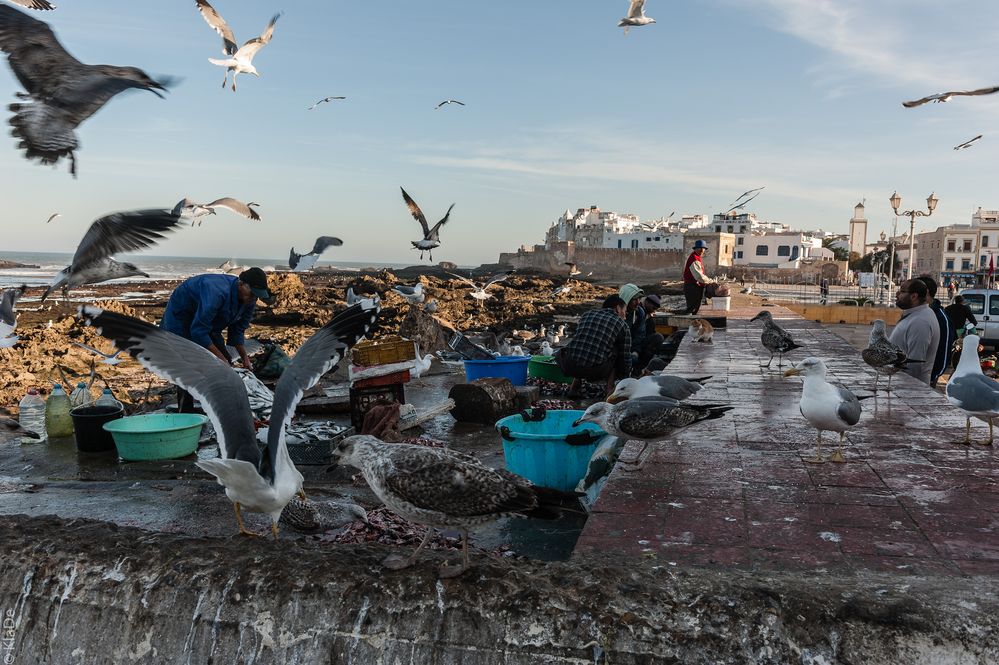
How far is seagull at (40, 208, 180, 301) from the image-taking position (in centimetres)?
572

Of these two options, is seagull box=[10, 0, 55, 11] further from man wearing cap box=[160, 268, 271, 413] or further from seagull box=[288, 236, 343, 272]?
seagull box=[288, 236, 343, 272]

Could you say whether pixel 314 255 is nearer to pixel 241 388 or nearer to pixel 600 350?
pixel 600 350

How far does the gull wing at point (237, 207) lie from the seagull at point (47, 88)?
4.78 meters

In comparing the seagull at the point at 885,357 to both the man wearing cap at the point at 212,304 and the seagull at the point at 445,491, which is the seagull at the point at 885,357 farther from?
the man wearing cap at the point at 212,304

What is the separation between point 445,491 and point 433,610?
1.56 feet

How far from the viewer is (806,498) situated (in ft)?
12.3

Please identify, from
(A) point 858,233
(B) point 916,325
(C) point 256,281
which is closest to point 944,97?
(B) point 916,325

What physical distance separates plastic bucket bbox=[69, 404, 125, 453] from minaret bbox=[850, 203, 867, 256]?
336 feet

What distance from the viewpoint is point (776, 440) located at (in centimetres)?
504

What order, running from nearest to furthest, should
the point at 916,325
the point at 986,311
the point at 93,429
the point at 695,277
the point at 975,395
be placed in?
the point at 975,395 → the point at 93,429 → the point at 916,325 → the point at 695,277 → the point at 986,311

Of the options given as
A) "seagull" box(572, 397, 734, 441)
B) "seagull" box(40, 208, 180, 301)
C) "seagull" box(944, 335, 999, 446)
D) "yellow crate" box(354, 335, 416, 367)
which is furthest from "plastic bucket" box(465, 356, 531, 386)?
"seagull" box(944, 335, 999, 446)

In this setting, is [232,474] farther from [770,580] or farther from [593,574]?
[770,580]

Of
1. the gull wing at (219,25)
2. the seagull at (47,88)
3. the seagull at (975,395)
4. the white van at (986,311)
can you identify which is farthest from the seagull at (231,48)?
the white van at (986,311)

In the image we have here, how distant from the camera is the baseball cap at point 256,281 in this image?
20.7ft
